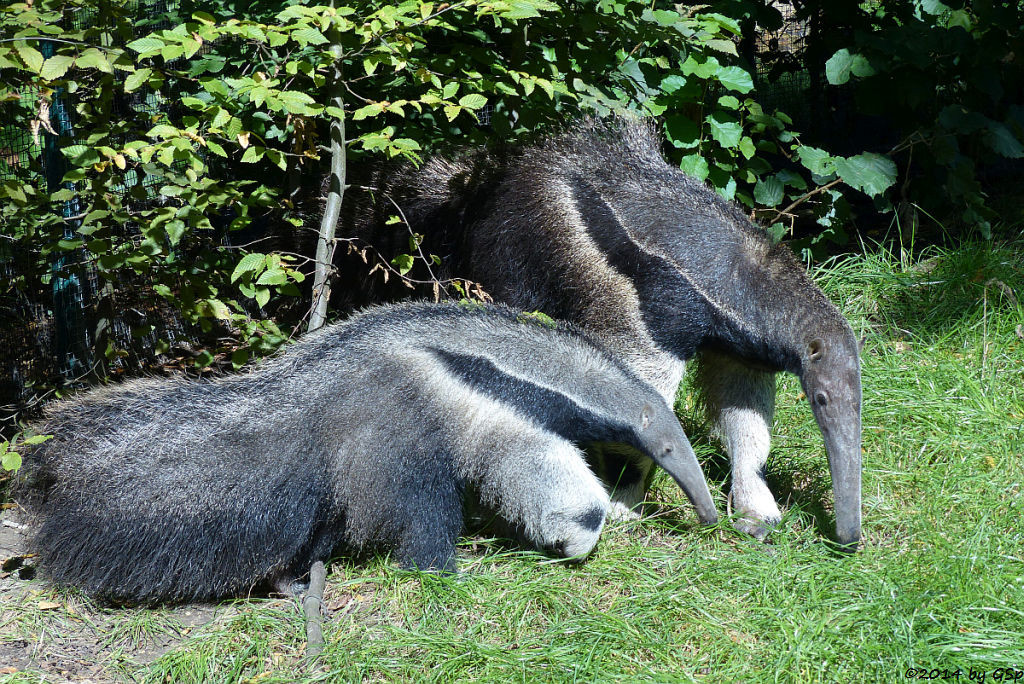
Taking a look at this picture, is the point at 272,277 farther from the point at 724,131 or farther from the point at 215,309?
the point at 724,131

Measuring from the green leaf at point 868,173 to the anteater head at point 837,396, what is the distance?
2329mm

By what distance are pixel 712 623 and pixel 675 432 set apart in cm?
96

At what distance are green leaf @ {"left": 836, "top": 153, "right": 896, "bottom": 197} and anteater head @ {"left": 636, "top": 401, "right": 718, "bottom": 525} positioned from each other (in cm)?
302

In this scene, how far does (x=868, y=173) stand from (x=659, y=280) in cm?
268

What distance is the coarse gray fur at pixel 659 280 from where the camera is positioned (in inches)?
180

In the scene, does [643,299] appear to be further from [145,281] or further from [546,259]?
[145,281]

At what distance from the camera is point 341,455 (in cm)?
406

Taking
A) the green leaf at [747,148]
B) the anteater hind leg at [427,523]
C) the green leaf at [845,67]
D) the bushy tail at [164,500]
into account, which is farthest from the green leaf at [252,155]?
the green leaf at [845,67]

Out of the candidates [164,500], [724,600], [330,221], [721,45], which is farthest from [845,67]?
[164,500]

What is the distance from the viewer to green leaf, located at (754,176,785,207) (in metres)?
6.82

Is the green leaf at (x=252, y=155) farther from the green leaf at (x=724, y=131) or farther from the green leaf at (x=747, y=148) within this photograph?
the green leaf at (x=747, y=148)

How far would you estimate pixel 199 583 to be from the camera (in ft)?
13.1

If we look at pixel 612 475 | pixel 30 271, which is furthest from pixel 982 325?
pixel 30 271

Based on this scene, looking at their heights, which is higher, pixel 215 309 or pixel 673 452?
pixel 215 309
